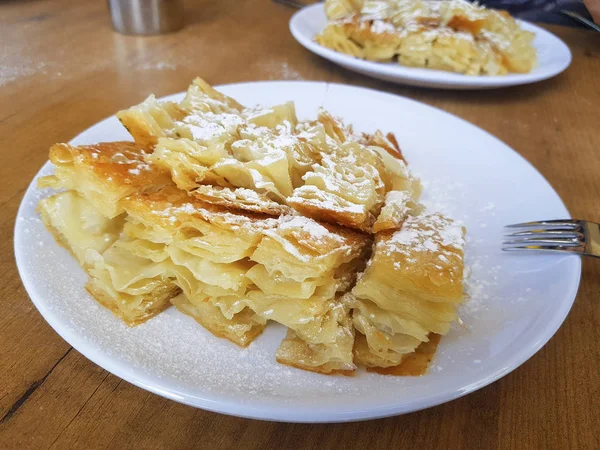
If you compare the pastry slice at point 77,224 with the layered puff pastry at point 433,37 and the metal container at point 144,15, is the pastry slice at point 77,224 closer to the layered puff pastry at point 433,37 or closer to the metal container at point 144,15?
the layered puff pastry at point 433,37

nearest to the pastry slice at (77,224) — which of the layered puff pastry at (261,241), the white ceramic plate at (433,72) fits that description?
the layered puff pastry at (261,241)

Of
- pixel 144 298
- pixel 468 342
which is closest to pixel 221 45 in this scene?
pixel 144 298

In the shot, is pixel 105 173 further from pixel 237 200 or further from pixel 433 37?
pixel 433 37

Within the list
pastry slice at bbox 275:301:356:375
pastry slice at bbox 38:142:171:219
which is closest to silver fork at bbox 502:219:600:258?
pastry slice at bbox 275:301:356:375

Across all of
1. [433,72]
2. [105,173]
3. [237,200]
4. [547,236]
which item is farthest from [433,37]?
[105,173]

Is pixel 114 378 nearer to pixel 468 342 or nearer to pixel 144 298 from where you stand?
pixel 144 298

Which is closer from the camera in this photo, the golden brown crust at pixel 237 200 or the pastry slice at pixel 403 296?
the pastry slice at pixel 403 296
